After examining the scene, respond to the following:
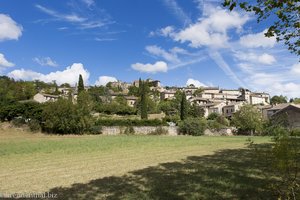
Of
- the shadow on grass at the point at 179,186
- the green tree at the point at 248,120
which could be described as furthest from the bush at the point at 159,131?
the shadow on grass at the point at 179,186

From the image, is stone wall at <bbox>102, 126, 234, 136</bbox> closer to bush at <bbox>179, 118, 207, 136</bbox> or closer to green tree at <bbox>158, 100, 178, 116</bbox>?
bush at <bbox>179, 118, 207, 136</bbox>

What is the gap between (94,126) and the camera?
51938 mm

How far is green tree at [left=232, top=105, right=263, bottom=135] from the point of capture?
55156 millimetres

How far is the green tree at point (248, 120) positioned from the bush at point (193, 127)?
A: 9360mm

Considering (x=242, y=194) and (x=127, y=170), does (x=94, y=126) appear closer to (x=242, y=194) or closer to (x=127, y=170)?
(x=127, y=170)

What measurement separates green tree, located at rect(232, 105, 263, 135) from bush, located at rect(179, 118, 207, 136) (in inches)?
368

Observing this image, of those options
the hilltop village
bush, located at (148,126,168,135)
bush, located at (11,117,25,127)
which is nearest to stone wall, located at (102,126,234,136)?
bush, located at (148,126,168,135)

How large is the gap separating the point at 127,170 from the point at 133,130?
40179mm

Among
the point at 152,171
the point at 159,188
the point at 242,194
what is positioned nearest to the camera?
the point at 242,194

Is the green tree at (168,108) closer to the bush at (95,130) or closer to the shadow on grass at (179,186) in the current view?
the bush at (95,130)

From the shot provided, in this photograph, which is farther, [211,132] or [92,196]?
[211,132]

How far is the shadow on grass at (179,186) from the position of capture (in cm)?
826

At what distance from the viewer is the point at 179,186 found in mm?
9391

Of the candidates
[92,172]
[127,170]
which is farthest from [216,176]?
[92,172]
